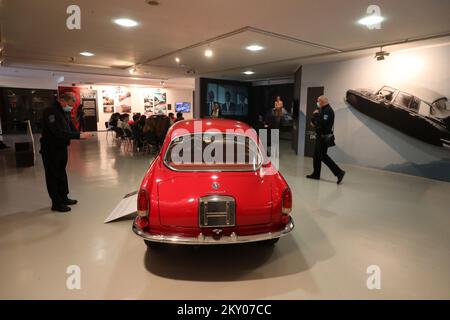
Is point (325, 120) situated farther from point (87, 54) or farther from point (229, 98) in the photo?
point (229, 98)

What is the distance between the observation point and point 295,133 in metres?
9.10

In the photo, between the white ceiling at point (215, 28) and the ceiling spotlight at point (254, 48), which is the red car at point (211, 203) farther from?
the ceiling spotlight at point (254, 48)

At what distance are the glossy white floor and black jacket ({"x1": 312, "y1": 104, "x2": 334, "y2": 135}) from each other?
1360 mm

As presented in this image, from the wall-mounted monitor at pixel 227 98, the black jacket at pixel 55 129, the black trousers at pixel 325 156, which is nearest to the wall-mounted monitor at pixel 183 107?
the wall-mounted monitor at pixel 227 98

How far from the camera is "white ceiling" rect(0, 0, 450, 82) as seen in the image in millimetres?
3752

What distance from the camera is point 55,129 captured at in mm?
3584

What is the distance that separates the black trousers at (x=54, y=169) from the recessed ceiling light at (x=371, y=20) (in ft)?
15.2

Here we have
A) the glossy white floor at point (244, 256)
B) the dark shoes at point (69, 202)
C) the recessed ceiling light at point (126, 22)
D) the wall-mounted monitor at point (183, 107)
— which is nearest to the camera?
the glossy white floor at point (244, 256)

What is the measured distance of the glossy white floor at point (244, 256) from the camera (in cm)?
223

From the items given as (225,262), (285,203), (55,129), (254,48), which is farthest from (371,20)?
(55,129)

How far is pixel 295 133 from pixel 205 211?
24.0ft

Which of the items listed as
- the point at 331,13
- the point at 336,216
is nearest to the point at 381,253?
the point at 336,216

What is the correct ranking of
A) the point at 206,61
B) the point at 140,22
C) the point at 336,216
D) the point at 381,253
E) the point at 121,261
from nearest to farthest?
the point at 121,261
the point at 381,253
the point at 336,216
the point at 140,22
the point at 206,61

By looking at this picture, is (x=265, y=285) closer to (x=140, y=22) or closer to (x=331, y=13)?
(x=331, y=13)
